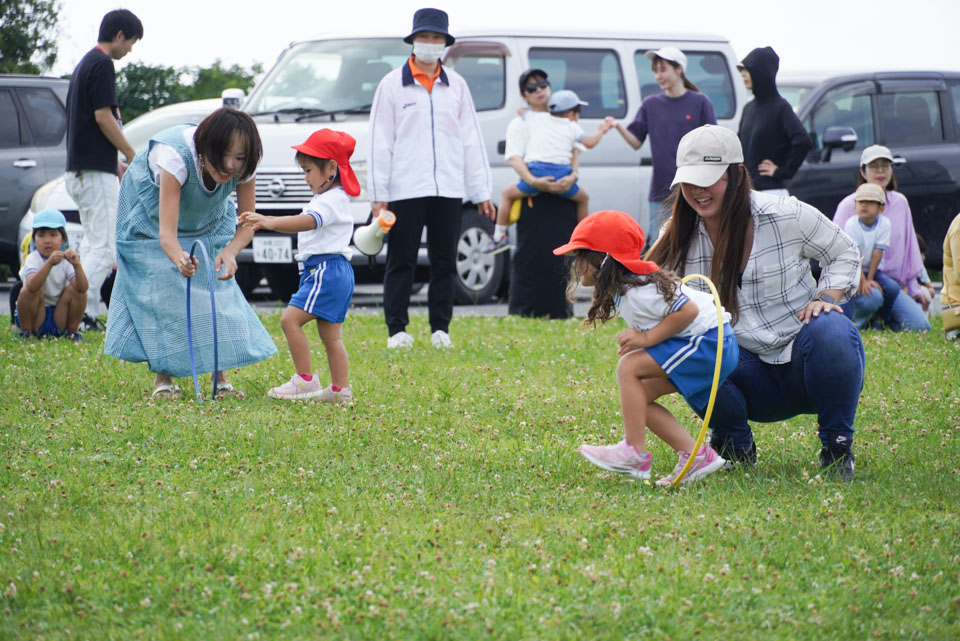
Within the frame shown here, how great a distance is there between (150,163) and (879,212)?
6210 mm

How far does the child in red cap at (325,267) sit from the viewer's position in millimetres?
5961

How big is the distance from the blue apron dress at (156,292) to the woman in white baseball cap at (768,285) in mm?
2430

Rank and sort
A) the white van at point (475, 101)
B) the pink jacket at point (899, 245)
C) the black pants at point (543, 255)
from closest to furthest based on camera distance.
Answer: the pink jacket at point (899, 245) → the black pants at point (543, 255) → the white van at point (475, 101)

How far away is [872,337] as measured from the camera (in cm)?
853

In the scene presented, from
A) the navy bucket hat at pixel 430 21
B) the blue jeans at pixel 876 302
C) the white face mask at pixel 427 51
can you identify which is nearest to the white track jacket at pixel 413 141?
the white face mask at pixel 427 51

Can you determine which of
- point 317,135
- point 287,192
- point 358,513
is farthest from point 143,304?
point 287,192

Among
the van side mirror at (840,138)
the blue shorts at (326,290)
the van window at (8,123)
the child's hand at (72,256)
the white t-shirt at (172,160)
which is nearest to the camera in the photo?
the white t-shirt at (172,160)

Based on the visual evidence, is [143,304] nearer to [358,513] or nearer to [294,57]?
[358,513]

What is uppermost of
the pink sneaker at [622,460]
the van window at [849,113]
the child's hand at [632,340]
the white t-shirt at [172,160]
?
the van window at [849,113]

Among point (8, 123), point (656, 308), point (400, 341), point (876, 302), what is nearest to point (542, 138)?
point (400, 341)

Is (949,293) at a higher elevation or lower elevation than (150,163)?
lower

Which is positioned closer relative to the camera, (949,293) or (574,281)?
(574,281)

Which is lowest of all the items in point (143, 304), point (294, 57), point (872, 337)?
point (872, 337)

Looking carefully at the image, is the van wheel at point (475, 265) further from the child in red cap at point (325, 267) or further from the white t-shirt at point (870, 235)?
the child in red cap at point (325, 267)
